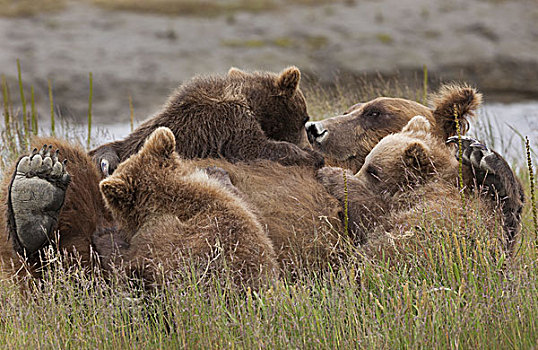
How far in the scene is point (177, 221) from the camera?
11.9ft

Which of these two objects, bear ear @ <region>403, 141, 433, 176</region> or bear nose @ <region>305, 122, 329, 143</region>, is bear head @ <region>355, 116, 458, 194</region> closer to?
bear ear @ <region>403, 141, 433, 176</region>

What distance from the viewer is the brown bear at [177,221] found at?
351 cm

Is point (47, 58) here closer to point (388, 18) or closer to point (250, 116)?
point (388, 18)

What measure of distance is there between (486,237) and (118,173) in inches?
79.1

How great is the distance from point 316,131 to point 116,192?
6.68 feet

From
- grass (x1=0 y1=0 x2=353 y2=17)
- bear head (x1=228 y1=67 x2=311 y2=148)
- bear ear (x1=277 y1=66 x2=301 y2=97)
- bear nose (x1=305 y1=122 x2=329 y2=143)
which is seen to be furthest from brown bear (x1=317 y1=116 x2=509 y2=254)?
grass (x1=0 y1=0 x2=353 y2=17)

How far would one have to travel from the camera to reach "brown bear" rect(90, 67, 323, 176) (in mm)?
4707

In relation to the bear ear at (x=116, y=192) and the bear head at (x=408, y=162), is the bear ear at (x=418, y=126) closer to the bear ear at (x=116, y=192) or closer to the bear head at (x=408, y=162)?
the bear head at (x=408, y=162)

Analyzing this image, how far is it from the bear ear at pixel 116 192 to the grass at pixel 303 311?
38 cm

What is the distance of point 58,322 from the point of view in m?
3.36

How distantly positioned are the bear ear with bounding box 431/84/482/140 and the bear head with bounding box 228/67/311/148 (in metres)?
1.05

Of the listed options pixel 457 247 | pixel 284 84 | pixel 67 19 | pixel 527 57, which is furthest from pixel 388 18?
pixel 457 247

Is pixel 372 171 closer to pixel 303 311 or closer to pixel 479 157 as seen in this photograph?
pixel 479 157

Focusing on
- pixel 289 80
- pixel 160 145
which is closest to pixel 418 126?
pixel 289 80
